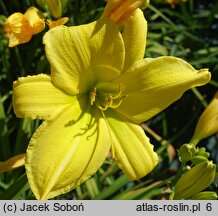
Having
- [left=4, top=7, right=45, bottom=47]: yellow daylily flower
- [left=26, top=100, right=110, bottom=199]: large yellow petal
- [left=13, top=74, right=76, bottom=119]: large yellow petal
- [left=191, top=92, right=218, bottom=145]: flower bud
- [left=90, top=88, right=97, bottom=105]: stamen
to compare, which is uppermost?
[left=4, top=7, right=45, bottom=47]: yellow daylily flower

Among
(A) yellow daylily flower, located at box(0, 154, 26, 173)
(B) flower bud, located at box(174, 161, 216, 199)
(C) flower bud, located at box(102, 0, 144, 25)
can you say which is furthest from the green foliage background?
(C) flower bud, located at box(102, 0, 144, 25)

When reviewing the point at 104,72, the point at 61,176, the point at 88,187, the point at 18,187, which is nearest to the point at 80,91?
the point at 104,72

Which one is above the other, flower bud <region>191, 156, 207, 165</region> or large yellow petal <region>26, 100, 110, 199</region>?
large yellow petal <region>26, 100, 110, 199</region>

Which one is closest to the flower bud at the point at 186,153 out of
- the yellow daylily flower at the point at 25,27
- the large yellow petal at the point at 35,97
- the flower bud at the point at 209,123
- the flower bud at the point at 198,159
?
the flower bud at the point at 198,159

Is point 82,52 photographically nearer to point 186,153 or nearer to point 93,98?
point 93,98

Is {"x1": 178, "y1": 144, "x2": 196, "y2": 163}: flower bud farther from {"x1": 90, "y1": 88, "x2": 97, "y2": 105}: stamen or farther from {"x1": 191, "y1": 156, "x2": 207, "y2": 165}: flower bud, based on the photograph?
{"x1": 90, "y1": 88, "x2": 97, "y2": 105}: stamen

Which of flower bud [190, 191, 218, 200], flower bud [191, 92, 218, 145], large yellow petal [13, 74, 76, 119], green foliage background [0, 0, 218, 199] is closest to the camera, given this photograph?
large yellow petal [13, 74, 76, 119]

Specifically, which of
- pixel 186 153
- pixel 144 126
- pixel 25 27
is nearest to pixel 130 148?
pixel 186 153

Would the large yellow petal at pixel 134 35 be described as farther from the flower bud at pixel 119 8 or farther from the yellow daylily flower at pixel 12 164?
the yellow daylily flower at pixel 12 164
